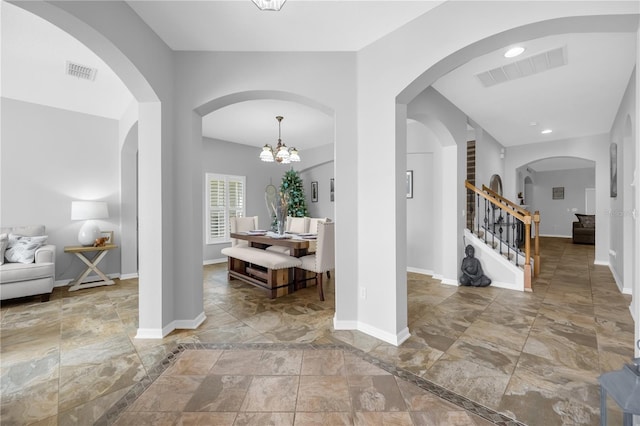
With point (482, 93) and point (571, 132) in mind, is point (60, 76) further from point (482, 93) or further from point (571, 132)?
point (571, 132)

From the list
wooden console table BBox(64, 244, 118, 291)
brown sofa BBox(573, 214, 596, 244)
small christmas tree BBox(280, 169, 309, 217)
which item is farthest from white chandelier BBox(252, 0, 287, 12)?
brown sofa BBox(573, 214, 596, 244)

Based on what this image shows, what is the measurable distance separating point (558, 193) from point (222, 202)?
40.7 ft

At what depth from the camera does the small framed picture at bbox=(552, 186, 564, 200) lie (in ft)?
34.7

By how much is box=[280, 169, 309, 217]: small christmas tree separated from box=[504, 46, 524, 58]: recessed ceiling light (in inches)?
193

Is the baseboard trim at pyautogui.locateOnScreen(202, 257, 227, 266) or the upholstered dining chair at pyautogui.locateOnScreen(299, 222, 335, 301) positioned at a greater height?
the upholstered dining chair at pyautogui.locateOnScreen(299, 222, 335, 301)

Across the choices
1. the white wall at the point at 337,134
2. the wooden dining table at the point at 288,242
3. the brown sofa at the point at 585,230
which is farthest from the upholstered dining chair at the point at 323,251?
the brown sofa at the point at 585,230

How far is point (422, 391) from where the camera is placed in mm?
1755

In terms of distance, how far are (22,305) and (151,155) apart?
280cm

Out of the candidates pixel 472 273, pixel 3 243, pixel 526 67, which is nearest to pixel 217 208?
pixel 3 243

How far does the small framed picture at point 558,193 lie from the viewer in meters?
10.6

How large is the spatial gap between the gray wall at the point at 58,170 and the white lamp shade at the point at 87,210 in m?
0.43

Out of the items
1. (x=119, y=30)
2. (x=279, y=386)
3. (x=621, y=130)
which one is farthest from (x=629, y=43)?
(x=119, y=30)

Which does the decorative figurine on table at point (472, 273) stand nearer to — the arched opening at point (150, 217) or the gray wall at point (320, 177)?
the gray wall at point (320, 177)

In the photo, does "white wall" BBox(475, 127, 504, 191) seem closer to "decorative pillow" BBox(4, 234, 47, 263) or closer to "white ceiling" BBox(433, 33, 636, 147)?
"white ceiling" BBox(433, 33, 636, 147)
